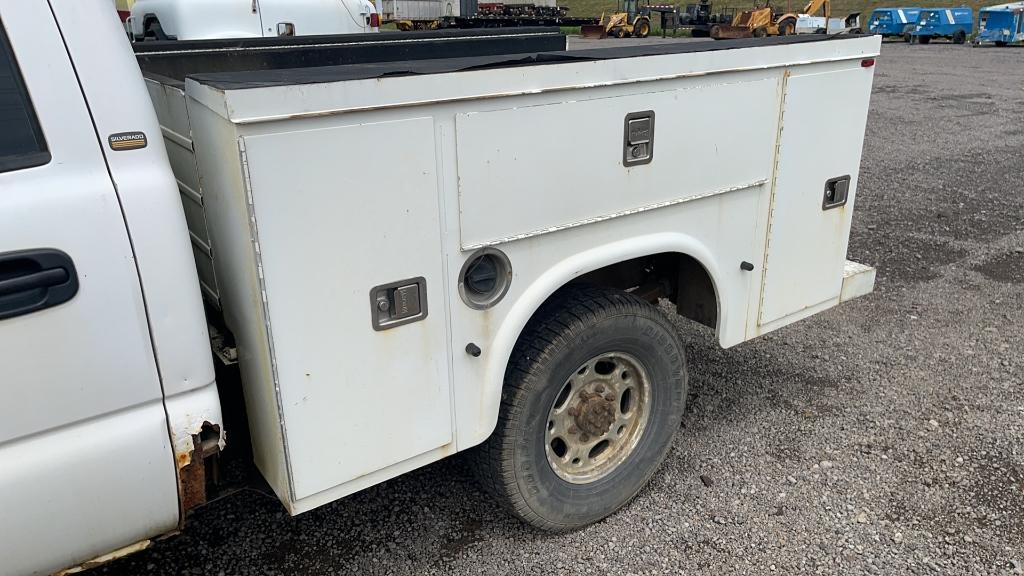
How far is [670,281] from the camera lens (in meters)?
3.43

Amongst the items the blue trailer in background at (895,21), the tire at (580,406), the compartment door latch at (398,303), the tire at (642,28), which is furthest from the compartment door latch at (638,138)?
the tire at (642,28)

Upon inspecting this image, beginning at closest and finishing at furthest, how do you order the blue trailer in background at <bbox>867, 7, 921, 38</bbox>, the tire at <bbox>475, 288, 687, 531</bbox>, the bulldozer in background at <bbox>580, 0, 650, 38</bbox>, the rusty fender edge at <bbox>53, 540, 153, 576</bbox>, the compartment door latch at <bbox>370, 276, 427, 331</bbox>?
the rusty fender edge at <bbox>53, 540, 153, 576</bbox>
the compartment door latch at <bbox>370, 276, 427, 331</bbox>
the tire at <bbox>475, 288, 687, 531</bbox>
the blue trailer in background at <bbox>867, 7, 921, 38</bbox>
the bulldozer in background at <bbox>580, 0, 650, 38</bbox>

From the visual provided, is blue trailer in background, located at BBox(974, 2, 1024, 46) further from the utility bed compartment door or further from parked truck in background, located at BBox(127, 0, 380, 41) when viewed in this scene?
the utility bed compartment door

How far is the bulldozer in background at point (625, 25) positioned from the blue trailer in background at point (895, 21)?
11825 millimetres

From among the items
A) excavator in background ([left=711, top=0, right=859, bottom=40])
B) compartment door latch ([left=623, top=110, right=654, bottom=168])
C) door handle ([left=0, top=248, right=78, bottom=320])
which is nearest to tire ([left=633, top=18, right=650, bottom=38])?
excavator in background ([left=711, top=0, right=859, bottom=40])

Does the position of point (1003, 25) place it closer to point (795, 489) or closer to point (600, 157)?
point (795, 489)

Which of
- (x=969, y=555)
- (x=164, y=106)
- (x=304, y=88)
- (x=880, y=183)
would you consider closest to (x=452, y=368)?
(x=304, y=88)

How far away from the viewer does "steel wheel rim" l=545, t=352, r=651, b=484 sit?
294cm

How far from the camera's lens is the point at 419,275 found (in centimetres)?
229

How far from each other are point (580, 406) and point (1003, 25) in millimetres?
27985

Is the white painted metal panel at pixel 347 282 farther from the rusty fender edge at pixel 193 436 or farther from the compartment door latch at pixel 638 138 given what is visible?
the compartment door latch at pixel 638 138

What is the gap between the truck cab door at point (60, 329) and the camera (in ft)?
5.72

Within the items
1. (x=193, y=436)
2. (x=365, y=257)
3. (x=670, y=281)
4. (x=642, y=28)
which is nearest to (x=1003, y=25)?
(x=642, y=28)

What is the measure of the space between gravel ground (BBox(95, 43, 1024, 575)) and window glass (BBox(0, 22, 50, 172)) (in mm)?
1679
